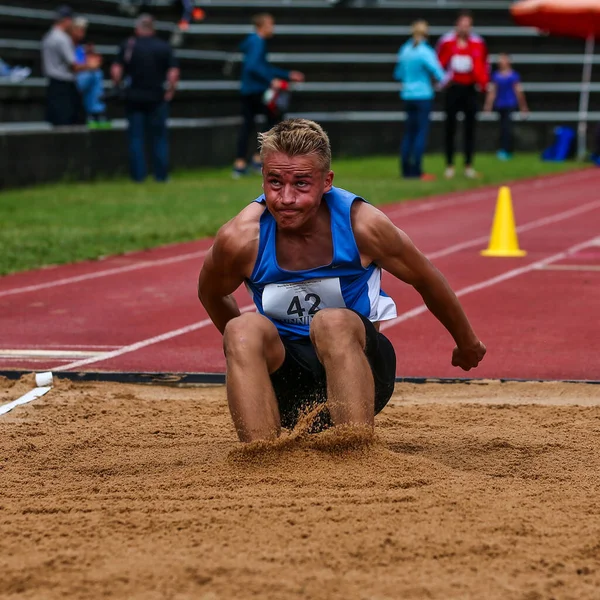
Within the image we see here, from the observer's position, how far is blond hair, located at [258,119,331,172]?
174 inches

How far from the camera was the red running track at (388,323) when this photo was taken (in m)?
7.16

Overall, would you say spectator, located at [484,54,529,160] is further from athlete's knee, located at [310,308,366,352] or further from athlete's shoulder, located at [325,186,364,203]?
athlete's knee, located at [310,308,366,352]

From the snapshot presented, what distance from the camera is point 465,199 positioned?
1714cm

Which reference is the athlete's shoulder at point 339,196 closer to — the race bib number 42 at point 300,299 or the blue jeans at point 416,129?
the race bib number 42 at point 300,299

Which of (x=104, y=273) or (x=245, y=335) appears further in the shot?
(x=104, y=273)

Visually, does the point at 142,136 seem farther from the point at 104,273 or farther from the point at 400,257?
the point at 400,257

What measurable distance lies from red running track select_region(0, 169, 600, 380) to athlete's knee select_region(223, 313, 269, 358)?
96.6 inches

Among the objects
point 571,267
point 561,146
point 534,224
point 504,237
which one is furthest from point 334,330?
A: point 561,146

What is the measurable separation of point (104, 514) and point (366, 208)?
1.42m

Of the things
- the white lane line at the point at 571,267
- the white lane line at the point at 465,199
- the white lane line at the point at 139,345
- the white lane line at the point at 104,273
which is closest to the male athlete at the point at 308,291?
the white lane line at the point at 139,345

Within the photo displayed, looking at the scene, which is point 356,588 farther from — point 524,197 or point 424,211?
point 524,197

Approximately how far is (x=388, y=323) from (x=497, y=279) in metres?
2.15

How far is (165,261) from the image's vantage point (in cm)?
1116

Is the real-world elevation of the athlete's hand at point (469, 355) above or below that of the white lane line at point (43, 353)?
above
